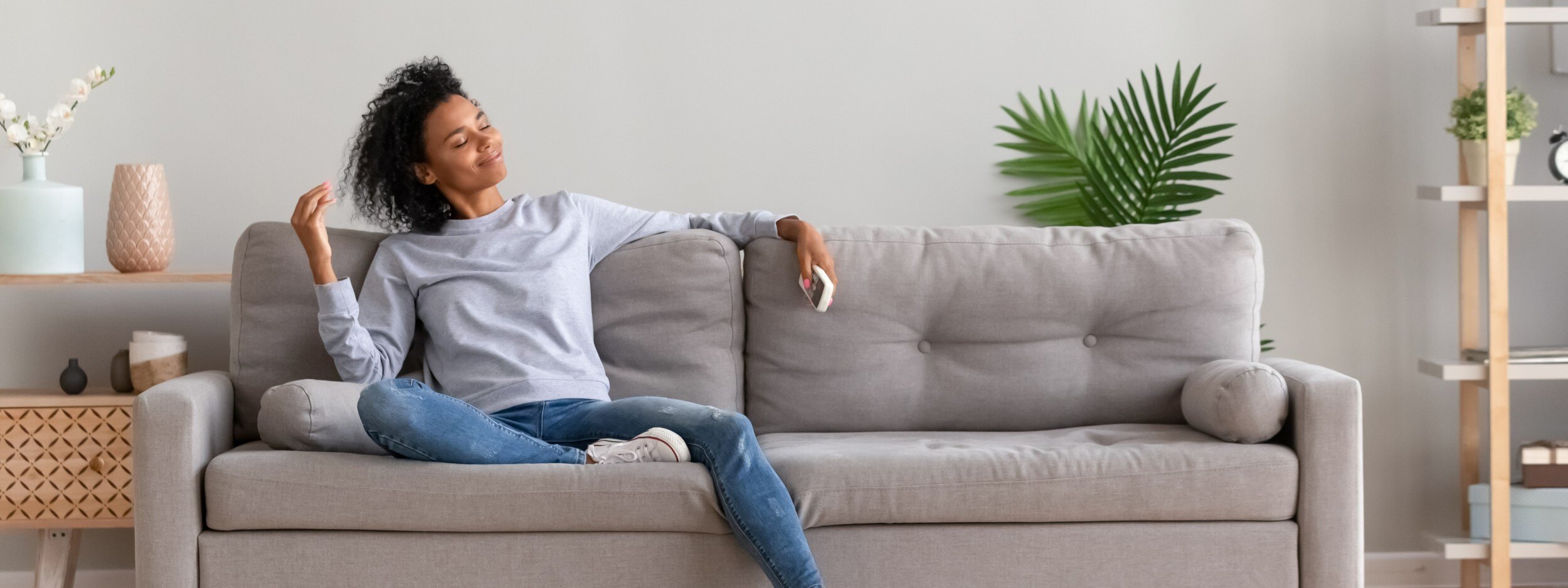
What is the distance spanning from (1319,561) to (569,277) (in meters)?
1.25

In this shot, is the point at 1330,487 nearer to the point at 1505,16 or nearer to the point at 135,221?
the point at 1505,16

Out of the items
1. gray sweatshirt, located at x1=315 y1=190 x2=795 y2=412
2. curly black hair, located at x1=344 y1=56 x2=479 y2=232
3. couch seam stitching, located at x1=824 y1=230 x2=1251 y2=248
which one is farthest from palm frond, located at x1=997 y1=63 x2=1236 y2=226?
curly black hair, located at x1=344 y1=56 x2=479 y2=232

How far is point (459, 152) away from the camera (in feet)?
6.95

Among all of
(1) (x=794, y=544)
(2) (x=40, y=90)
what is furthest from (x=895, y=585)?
(2) (x=40, y=90)

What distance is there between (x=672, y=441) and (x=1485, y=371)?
5.63 ft

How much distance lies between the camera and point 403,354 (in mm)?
2072

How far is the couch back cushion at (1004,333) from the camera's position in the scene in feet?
7.12

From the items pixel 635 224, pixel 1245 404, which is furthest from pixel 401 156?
pixel 1245 404

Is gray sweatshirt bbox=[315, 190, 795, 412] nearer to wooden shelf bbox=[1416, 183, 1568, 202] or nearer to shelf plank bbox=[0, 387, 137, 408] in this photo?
shelf plank bbox=[0, 387, 137, 408]

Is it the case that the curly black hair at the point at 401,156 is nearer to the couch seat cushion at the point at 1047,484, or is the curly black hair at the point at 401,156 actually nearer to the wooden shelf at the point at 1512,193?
the couch seat cushion at the point at 1047,484

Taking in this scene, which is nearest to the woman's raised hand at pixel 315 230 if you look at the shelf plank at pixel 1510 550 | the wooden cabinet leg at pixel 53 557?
the wooden cabinet leg at pixel 53 557

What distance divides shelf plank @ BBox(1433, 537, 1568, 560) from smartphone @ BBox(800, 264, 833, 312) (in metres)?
1.39

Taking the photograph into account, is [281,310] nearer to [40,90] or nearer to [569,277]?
[569,277]

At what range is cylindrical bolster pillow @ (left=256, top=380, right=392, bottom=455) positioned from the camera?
1796mm
